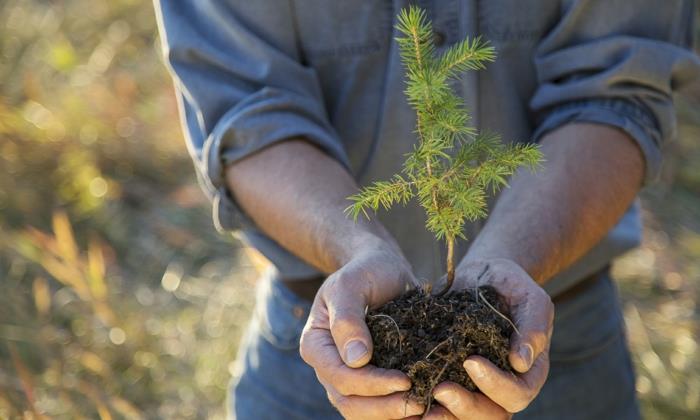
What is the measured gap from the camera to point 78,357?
300cm

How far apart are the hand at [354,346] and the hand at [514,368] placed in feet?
0.17

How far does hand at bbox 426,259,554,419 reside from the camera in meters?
1.29

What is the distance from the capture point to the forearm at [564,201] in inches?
63.0

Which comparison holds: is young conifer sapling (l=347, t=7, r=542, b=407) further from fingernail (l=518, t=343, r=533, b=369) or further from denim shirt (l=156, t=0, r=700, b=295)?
denim shirt (l=156, t=0, r=700, b=295)

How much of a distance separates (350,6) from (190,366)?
1.66 meters

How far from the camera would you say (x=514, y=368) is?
133cm

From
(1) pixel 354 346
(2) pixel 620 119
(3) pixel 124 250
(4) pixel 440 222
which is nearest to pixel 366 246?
(4) pixel 440 222

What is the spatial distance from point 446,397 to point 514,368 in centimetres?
11

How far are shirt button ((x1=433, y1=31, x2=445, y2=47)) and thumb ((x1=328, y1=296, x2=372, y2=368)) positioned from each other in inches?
26.9

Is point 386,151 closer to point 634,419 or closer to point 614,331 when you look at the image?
point 614,331

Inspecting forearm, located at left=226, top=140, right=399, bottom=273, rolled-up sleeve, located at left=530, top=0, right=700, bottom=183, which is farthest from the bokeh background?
forearm, located at left=226, top=140, right=399, bottom=273

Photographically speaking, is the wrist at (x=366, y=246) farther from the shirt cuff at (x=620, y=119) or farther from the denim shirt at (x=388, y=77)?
the shirt cuff at (x=620, y=119)

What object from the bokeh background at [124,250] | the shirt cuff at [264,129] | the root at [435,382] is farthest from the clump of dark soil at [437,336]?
the bokeh background at [124,250]

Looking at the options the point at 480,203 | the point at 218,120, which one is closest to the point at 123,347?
the point at 218,120
